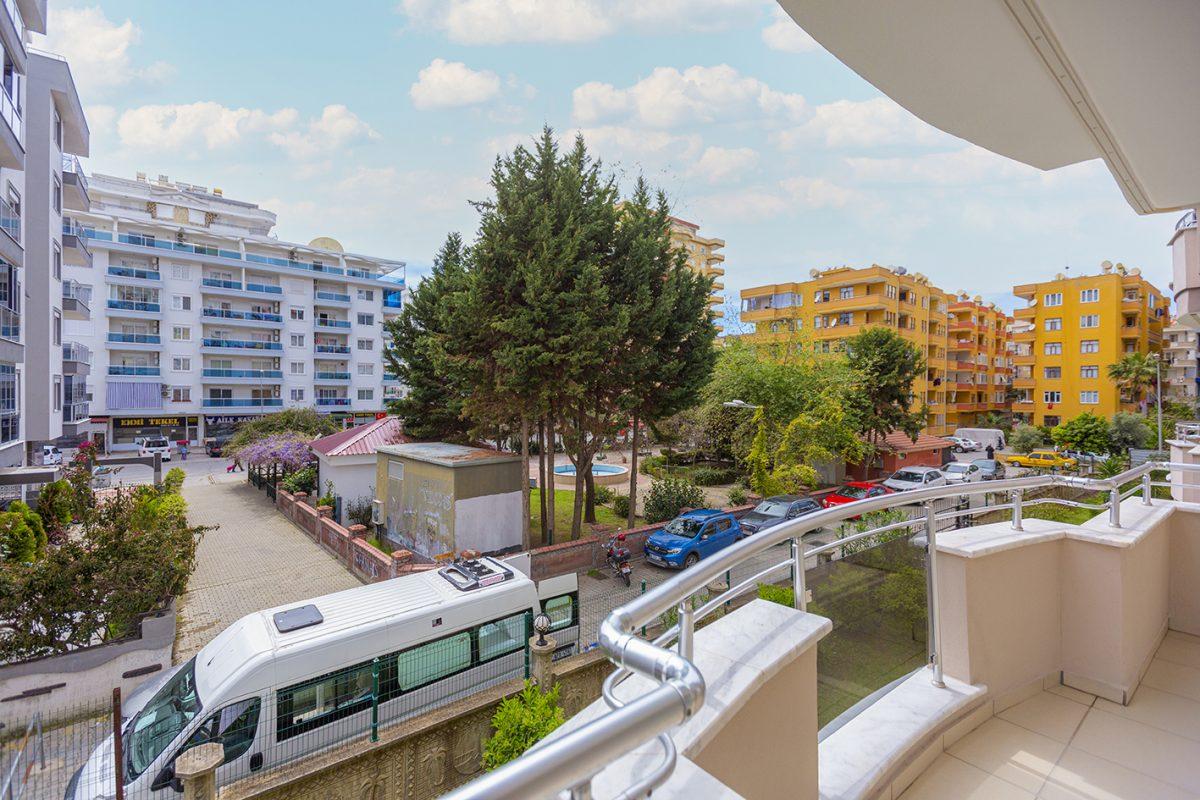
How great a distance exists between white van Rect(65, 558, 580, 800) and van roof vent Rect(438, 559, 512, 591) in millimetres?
28

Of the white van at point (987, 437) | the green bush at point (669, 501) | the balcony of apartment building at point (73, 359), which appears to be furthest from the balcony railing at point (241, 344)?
the white van at point (987, 437)

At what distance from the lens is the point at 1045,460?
101ft

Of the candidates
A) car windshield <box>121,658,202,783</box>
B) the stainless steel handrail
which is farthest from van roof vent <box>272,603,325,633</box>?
the stainless steel handrail

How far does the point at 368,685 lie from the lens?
21.6 feet

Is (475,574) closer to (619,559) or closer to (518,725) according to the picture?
(518,725)

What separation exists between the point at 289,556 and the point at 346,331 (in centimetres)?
3194

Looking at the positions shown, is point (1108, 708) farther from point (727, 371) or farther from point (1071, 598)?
point (727, 371)

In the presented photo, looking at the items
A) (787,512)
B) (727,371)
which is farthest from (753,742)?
(727,371)

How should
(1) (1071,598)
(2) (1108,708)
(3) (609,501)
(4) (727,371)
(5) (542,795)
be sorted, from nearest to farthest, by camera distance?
(5) (542,795) < (2) (1108,708) < (1) (1071,598) < (3) (609,501) < (4) (727,371)

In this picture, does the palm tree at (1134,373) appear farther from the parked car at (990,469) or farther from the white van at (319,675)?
the white van at (319,675)

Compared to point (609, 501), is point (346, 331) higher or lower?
higher

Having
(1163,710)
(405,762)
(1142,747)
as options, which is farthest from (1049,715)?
(405,762)

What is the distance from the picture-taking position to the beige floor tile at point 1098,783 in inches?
102

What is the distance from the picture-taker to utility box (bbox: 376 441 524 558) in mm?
13586
